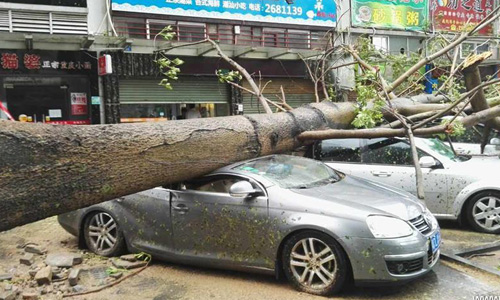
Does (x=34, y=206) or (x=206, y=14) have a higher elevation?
(x=206, y=14)

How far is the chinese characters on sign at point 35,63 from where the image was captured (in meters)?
12.3

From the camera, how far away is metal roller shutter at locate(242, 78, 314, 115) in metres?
16.6

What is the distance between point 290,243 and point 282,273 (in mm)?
420

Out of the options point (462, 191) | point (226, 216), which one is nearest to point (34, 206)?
point (226, 216)

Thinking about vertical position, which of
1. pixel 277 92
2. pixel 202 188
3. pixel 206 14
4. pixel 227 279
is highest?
pixel 206 14

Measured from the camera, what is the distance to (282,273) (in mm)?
4570

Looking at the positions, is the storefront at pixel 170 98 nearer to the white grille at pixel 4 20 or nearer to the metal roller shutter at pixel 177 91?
the metal roller shutter at pixel 177 91

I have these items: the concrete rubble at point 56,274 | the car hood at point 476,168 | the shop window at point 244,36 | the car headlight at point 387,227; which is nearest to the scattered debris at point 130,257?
the concrete rubble at point 56,274

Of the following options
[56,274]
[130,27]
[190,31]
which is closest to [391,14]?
[190,31]

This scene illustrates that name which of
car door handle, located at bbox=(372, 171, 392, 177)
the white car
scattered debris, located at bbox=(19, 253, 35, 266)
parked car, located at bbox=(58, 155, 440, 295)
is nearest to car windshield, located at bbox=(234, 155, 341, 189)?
parked car, located at bbox=(58, 155, 440, 295)

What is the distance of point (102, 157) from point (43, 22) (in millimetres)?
10805

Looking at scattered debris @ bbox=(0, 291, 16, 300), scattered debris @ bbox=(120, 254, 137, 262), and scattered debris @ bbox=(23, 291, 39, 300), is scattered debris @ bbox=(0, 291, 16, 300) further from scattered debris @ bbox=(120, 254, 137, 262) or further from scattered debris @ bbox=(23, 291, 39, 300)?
scattered debris @ bbox=(120, 254, 137, 262)

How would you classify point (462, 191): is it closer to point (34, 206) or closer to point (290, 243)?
point (290, 243)

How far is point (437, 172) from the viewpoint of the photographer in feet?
20.9
